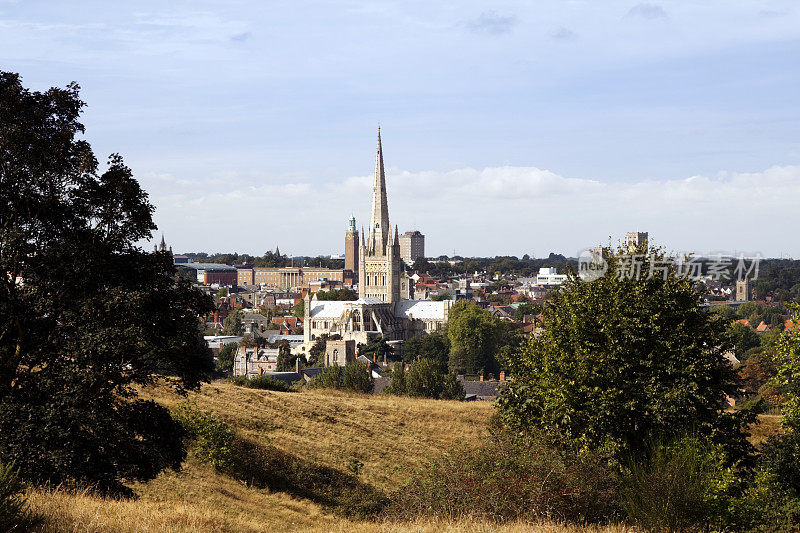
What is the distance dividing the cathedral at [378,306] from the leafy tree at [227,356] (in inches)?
681

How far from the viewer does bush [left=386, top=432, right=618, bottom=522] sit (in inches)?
490

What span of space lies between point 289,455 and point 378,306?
9811 cm

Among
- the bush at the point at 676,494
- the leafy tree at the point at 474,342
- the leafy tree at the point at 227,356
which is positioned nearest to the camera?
the bush at the point at 676,494

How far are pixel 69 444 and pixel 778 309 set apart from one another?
142503mm

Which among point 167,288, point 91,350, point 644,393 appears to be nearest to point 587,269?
point 644,393

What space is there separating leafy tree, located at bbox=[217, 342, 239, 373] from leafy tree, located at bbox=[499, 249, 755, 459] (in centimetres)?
6960

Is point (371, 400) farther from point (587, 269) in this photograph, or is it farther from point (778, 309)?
point (778, 309)

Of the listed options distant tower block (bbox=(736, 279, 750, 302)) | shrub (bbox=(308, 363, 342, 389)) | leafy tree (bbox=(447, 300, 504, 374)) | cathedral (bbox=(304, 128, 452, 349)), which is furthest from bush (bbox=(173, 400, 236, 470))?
distant tower block (bbox=(736, 279, 750, 302))

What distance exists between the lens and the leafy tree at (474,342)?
9012 cm

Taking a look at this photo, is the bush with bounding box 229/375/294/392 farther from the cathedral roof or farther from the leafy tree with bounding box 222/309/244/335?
the leafy tree with bounding box 222/309/244/335

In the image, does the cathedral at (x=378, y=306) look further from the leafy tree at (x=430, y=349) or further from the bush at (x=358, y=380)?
the bush at (x=358, y=380)

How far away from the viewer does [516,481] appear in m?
12.8

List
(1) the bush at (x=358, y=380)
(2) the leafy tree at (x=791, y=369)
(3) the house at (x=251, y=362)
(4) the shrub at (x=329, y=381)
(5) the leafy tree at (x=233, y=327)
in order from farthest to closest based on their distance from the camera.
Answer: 1. (5) the leafy tree at (x=233, y=327)
2. (3) the house at (x=251, y=362)
3. (1) the bush at (x=358, y=380)
4. (4) the shrub at (x=329, y=381)
5. (2) the leafy tree at (x=791, y=369)

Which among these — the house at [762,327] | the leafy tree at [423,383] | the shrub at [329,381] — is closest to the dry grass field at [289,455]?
the shrub at [329,381]
